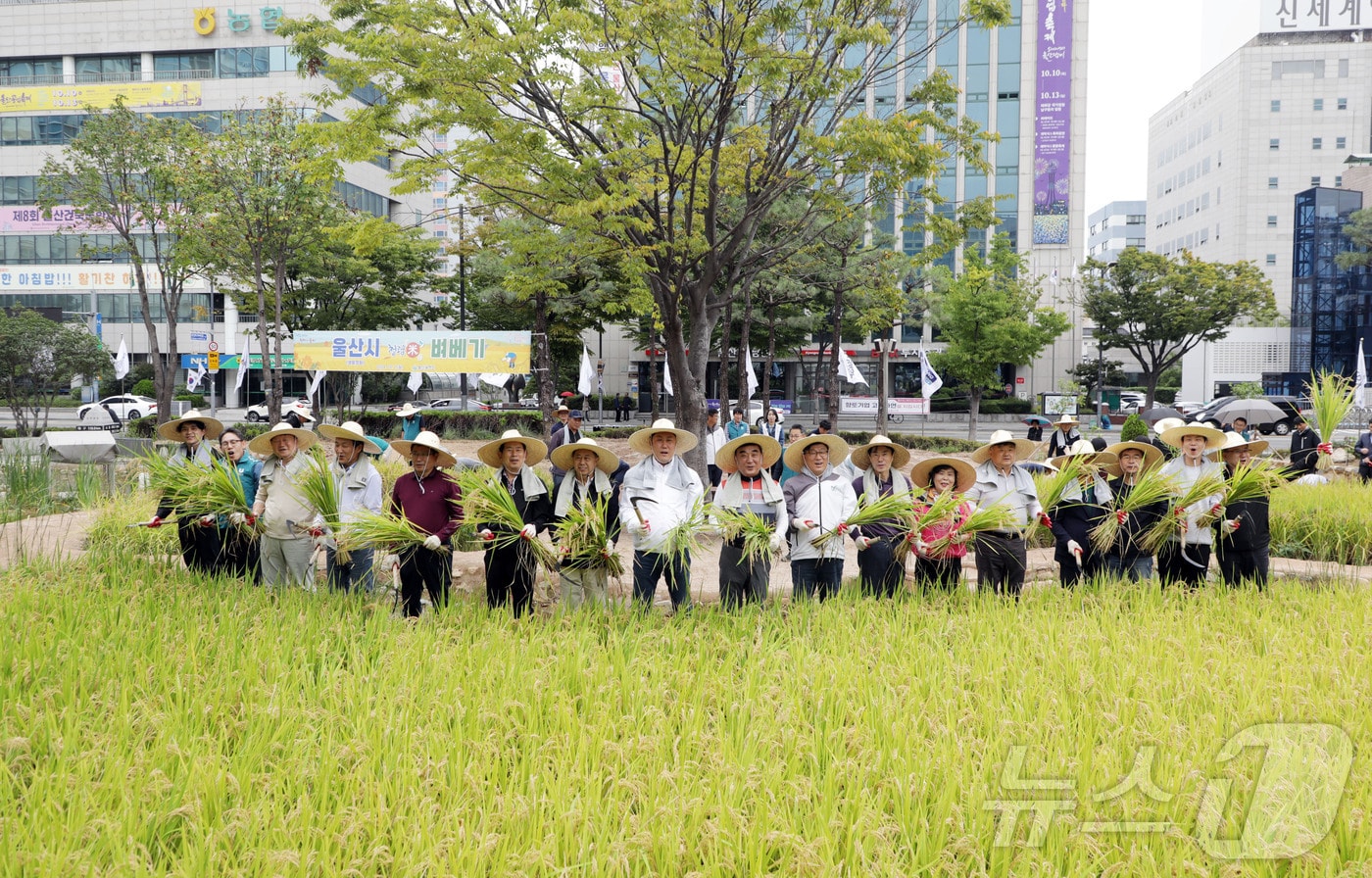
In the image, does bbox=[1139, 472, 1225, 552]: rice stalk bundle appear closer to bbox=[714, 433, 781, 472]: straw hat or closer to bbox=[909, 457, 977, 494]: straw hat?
bbox=[909, 457, 977, 494]: straw hat

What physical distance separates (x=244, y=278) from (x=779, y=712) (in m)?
26.1

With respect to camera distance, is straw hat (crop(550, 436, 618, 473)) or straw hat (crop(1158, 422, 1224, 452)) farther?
straw hat (crop(1158, 422, 1224, 452))

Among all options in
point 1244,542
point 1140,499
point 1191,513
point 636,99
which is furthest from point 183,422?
point 1244,542

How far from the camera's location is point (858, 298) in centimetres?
2612

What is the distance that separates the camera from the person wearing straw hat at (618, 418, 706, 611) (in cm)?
596

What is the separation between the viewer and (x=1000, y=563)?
20.7 feet

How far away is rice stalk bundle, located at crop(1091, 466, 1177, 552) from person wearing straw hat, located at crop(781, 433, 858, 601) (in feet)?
5.42

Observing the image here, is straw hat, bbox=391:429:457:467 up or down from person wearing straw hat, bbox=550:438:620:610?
up

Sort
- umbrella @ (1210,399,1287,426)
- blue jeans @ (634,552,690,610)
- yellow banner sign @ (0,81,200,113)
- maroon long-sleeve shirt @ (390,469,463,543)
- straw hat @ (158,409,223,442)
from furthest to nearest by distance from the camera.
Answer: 1. yellow banner sign @ (0,81,200,113)
2. umbrella @ (1210,399,1287,426)
3. straw hat @ (158,409,223,442)
4. maroon long-sleeve shirt @ (390,469,463,543)
5. blue jeans @ (634,552,690,610)

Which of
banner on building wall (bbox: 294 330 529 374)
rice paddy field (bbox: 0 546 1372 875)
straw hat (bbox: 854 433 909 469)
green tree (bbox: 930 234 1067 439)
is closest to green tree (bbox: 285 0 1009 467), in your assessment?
straw hat (bbox: 854 433 909 469)

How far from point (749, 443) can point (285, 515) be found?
3.12 meters

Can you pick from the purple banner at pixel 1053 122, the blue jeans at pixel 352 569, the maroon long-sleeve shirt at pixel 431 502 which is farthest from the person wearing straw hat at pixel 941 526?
the purple banner at pixel 1053 122

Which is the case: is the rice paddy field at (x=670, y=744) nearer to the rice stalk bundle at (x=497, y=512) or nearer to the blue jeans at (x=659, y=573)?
the rice stalk bundle at (x=497, y=512)

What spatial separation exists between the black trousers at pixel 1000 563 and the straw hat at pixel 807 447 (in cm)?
110
